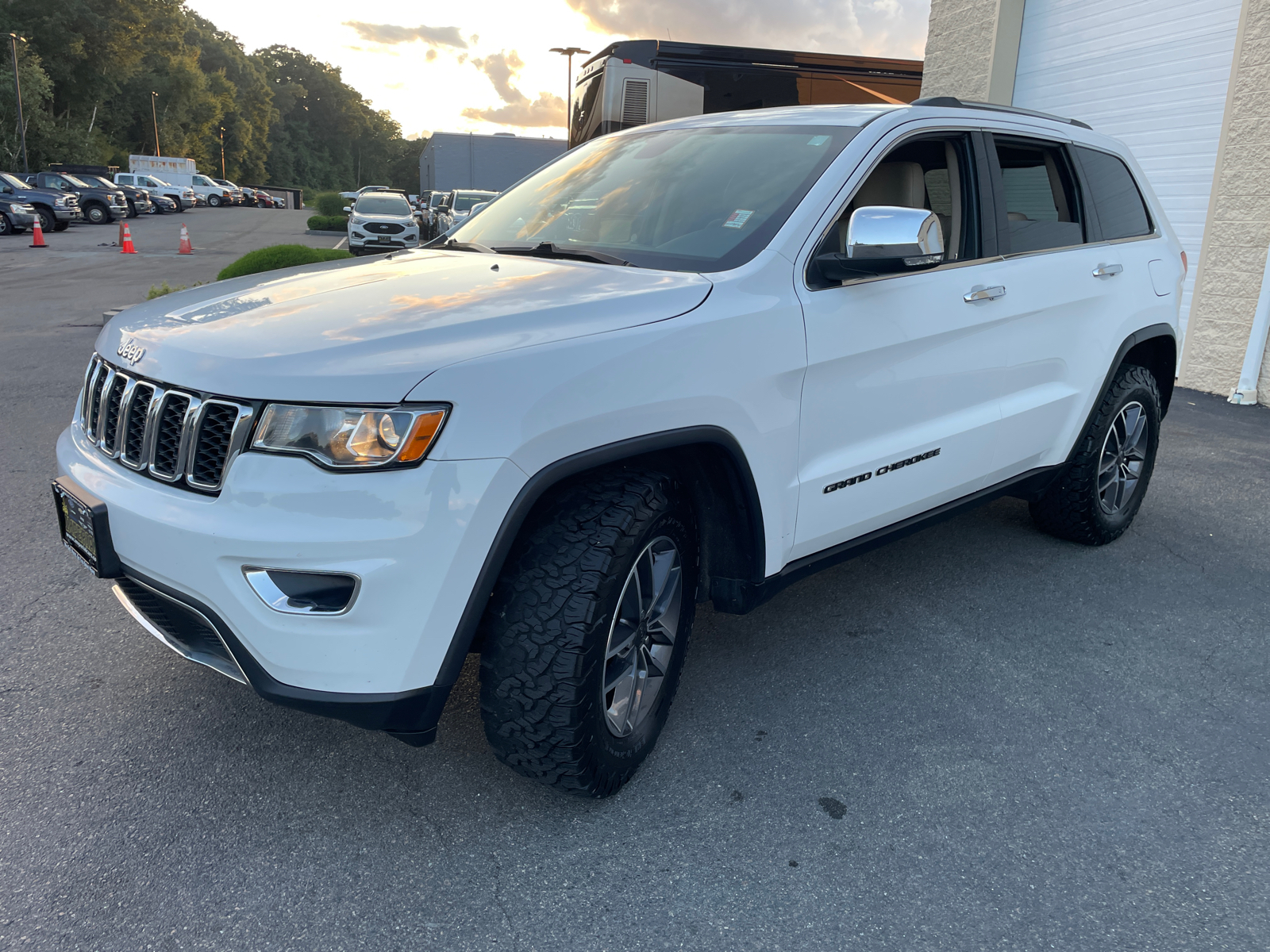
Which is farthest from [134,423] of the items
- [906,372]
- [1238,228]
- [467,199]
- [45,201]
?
[45,201]

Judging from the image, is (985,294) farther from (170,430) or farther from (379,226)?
(379,226)

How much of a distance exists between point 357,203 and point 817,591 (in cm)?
2288

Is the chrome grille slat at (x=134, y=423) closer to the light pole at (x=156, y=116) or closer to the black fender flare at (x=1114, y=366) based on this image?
the black fender flare at (x=1114, y=366)

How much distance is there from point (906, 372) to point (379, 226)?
21878 millimetres

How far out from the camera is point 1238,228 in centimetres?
827

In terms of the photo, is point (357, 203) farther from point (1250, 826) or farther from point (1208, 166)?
point (1250, 826)

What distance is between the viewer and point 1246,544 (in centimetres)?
463

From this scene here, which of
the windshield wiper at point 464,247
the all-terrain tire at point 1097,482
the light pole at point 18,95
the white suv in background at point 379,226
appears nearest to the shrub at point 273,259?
the windshield wiper at point 464,247

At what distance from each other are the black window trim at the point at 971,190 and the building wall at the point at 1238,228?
20.3 feet

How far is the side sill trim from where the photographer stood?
2.74 m

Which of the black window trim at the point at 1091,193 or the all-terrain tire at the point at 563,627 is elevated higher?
the black window trim at the point at 1091,193

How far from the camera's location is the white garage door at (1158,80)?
336 inches

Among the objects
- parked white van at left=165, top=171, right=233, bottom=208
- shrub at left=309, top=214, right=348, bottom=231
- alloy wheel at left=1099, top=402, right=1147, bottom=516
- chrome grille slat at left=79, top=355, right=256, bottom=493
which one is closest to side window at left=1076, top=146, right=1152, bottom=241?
alloy wheel at left=1099, top=402, right=1147, bottom=516

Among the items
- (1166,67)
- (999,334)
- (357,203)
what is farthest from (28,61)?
(999,334)
